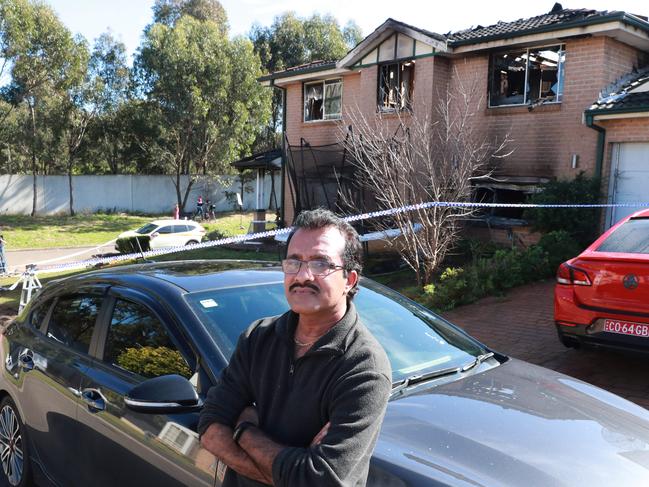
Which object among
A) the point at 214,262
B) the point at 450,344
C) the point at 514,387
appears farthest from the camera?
the point at 214,262

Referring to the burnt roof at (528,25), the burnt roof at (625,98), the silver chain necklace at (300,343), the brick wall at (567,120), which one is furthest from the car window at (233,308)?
the burnt roof at (528,25)

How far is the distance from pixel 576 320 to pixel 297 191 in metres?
11.3

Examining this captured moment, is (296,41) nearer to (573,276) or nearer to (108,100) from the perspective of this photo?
(108,100)

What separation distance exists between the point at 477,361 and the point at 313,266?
1666mm

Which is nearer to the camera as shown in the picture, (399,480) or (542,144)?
(399,480)

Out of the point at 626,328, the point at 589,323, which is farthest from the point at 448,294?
the point at 626,328

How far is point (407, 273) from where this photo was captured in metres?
12.2

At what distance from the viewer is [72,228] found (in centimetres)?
2903

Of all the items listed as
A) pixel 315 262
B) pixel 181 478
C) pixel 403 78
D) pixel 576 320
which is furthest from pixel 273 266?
pixel 403 78

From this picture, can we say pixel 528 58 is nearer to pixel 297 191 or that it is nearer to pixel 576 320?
pixel 297 191

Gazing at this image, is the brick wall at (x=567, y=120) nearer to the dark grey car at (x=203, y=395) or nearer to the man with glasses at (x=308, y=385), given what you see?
the dark grey car at (x=203, y=395)

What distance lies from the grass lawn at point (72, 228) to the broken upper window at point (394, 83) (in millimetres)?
12271

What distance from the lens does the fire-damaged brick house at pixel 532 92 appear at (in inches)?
445

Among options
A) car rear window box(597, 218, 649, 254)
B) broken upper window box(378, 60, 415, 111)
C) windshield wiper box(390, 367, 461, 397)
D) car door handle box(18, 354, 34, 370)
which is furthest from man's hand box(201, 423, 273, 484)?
broken upper window box(378, 60, 415, 111)
